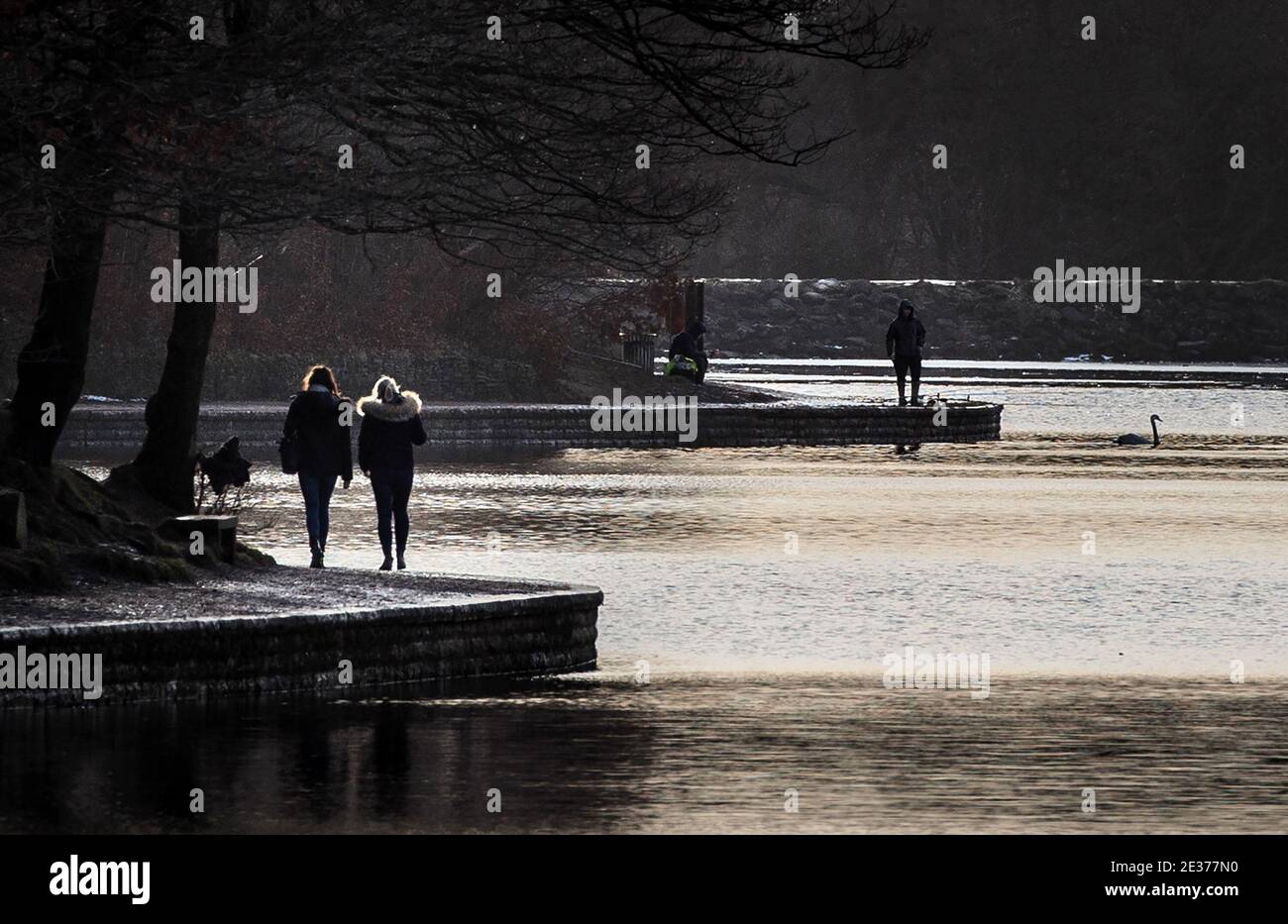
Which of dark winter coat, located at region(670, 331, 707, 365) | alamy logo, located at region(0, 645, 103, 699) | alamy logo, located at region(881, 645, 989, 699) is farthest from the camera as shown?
dark winter coat, located at region(670, 331, 707, 365)

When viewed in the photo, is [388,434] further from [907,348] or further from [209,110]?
[907,348]

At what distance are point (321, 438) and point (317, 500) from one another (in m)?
0.53

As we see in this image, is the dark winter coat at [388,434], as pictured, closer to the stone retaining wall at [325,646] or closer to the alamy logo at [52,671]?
the stone retaining wall at [325,646]

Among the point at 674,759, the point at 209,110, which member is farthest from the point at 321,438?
the point at 674,759

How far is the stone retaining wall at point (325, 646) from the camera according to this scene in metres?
15.2

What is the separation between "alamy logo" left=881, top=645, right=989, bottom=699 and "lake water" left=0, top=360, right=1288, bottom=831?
0.13 metres

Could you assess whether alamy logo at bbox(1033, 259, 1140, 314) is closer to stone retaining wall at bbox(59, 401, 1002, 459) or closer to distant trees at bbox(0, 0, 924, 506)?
stone retaining wall at bbox(59, 401, 1002, 459)

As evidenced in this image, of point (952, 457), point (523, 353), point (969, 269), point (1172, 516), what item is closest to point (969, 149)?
point (969, 269)

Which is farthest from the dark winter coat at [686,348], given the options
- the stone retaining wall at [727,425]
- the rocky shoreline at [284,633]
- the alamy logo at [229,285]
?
the rocky shoreline at [284,633]

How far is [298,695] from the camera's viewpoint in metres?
15.9
